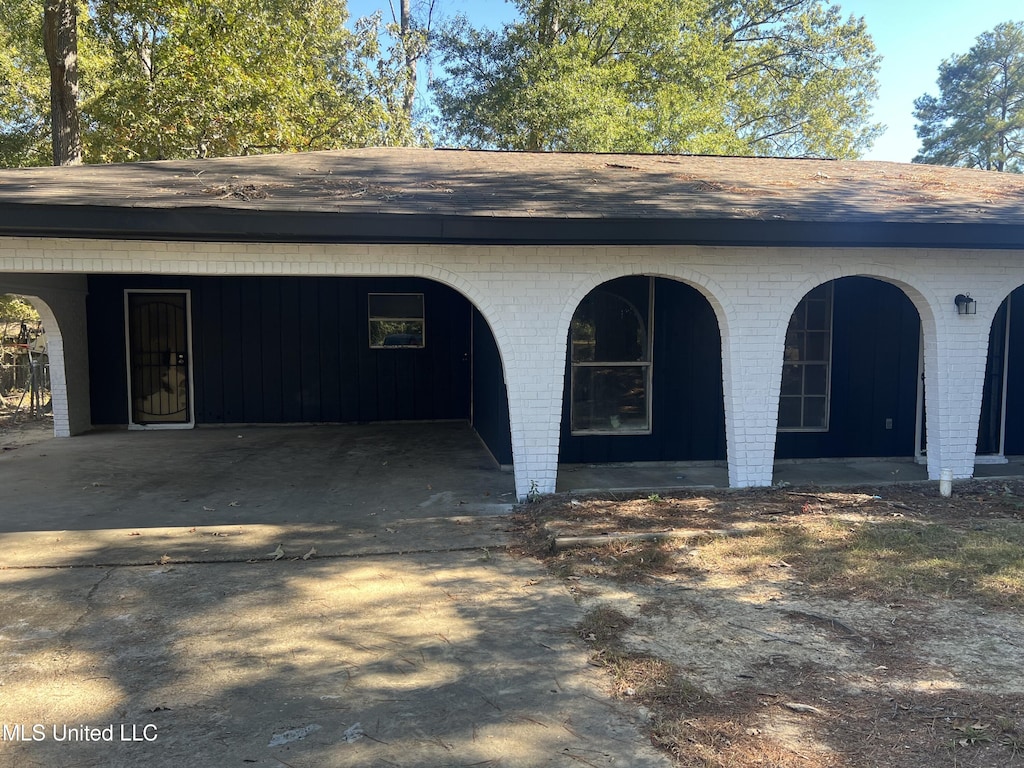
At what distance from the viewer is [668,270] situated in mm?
6527

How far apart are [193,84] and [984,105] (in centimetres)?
3564

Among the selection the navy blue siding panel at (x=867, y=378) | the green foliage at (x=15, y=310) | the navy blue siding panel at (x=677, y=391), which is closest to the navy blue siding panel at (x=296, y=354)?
the navy blue siding panel at (x=677, y=391)

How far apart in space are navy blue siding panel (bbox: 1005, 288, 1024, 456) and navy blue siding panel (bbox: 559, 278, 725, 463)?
11.9 feet

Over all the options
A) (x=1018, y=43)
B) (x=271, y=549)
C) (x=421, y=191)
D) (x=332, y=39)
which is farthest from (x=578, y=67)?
(x=1018, y=43)

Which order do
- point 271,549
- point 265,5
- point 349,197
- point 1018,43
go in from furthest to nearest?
1. point 1018,43
2. point 265,5
3. point 349,197
4. point 271,549

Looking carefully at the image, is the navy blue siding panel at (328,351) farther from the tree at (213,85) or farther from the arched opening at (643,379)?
the tree at (213,85)

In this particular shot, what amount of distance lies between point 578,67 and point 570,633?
58.8ft

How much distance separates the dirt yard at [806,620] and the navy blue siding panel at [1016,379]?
2849 millimetres

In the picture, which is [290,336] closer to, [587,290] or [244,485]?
[244,485]

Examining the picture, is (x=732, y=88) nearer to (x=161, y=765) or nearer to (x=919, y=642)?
(x=919, y=642)

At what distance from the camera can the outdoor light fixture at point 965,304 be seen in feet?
22.2

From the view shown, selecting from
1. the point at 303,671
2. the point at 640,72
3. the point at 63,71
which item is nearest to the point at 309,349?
the point at 63,71

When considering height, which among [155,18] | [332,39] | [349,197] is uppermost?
[332,39]

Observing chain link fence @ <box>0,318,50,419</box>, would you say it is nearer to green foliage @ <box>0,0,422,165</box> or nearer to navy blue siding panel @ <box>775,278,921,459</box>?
green foliage @ <box>0,0,422,165</box>
